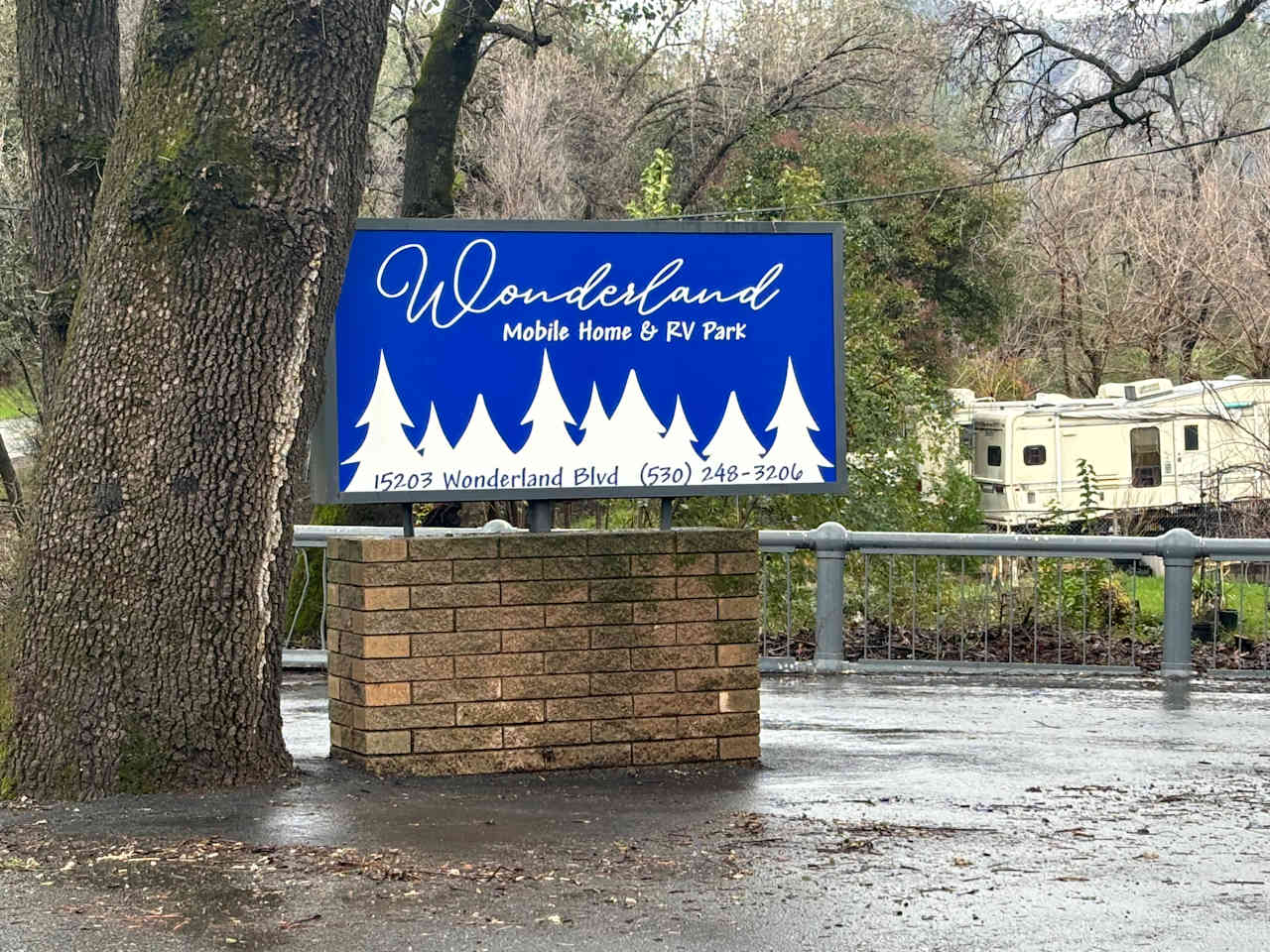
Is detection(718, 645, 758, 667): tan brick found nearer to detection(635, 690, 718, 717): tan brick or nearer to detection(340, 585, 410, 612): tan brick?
detection(635, 690, 718, 717): tan brick

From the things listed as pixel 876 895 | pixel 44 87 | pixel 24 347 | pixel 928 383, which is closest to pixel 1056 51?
pixel 928 383

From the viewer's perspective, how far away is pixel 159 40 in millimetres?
6562

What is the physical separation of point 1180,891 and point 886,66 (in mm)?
27072

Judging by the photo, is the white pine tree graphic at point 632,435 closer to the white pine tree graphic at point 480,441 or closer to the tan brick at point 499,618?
the white pine tree graphic at point 480,441

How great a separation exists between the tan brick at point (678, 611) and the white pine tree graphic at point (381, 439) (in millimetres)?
1152

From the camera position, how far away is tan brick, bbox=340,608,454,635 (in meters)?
7.02

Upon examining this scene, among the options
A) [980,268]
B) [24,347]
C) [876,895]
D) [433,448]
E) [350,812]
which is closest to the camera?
[876,895]

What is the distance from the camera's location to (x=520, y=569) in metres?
7.22

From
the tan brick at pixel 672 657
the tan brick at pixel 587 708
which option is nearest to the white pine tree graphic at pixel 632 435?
the tan brick at pixel 672 657

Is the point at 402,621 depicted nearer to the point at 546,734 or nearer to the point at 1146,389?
the point at 546,734

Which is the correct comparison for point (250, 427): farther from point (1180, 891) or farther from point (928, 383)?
point (928, 383)

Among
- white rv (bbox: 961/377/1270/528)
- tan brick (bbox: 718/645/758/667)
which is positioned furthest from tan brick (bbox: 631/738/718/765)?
white rv (bbox: 961/377/1270/528)

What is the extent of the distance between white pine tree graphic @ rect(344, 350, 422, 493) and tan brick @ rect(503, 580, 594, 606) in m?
0.67

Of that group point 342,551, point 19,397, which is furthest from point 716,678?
point 19,397
